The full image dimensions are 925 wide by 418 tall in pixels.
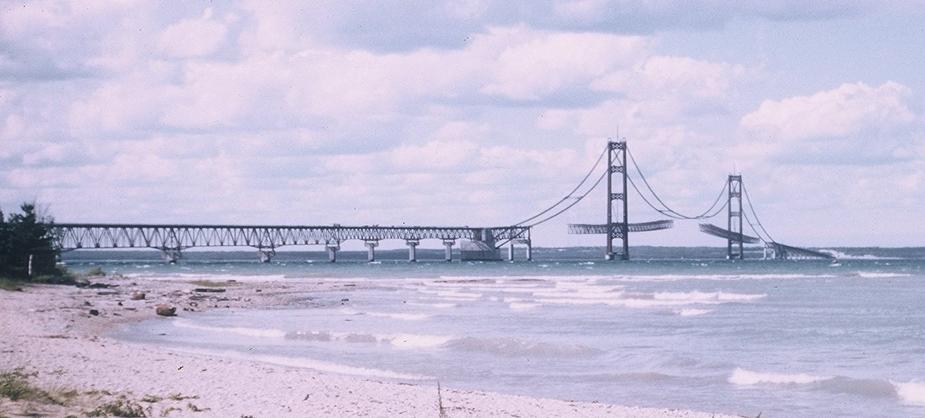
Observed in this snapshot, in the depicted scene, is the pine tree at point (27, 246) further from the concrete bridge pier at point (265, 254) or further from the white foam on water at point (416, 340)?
the concrete bridge pier at point (265, 254)

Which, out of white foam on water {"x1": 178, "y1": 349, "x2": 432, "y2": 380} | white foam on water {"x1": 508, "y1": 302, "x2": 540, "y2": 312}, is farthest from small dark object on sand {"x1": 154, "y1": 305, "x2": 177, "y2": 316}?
white foam on water {"x1": 508, "y1": 302, "x2": 540, "y2": 312}

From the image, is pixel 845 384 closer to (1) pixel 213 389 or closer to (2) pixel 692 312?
(1) pixel 213 389

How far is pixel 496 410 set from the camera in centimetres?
1451

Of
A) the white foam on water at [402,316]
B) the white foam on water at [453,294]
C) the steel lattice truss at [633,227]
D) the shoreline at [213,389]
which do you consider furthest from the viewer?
the steel lattice truss at [633,227]

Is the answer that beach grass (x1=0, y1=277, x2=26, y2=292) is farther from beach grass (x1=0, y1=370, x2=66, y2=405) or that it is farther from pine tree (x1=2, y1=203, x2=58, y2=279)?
beach grass (x1=0, y1=370, x2=66, y2=405)

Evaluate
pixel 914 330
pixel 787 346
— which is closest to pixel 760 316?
pixel 914 330

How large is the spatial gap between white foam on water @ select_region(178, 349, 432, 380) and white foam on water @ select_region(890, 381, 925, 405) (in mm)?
7753

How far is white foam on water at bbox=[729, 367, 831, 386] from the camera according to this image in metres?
19.0

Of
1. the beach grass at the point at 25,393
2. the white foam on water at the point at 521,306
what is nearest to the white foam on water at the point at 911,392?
the beach grass at the point at 25,393

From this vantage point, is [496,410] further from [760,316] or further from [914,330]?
[760,316]

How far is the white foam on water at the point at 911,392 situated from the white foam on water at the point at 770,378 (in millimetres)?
1363

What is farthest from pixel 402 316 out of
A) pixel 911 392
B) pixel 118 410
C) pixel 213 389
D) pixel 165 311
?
pixel 118 410

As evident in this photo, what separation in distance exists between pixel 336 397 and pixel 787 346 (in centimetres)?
1423

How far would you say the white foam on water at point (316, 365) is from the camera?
1991cm
